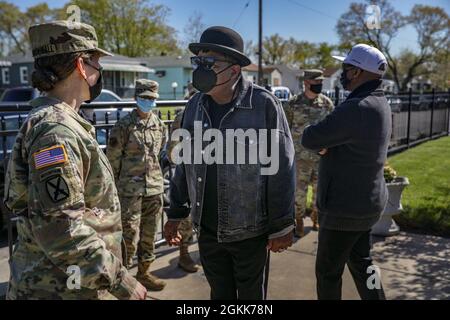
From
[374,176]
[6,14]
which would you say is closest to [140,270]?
Result: [374,176]

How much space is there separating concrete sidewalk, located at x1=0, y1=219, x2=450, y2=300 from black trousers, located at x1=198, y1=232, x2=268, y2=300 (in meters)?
1.12

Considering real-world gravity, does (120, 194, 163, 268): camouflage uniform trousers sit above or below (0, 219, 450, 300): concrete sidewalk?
above

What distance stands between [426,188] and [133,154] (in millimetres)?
5249

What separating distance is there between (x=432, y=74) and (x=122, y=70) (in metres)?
37.7

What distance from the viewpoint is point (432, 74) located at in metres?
53.9

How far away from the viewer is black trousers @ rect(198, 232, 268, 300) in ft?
8.77

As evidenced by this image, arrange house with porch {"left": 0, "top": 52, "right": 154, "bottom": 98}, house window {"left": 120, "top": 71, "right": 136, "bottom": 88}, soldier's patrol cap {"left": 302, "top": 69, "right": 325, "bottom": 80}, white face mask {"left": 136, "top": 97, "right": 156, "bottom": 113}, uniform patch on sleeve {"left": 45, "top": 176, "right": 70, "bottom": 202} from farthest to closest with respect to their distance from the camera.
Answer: house window {"left": 120, "top": 71, "right": 136, "bottom": 88}
house with porch {"left": 0, "top": 52, "right": 154, "bottom": 98}
soldier's patrol cap {"left": 302, "top": 69, "right": 325, "bottom": 80}
white face mask {"left": 136, "top": 97, "right": 156, "bottom": 113}
uniform patch on sleeve {"left": 45, "top": 176, "right": 70, "bottom": 202}

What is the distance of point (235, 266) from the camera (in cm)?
273

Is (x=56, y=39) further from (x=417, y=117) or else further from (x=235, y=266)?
(x=417, y=117)

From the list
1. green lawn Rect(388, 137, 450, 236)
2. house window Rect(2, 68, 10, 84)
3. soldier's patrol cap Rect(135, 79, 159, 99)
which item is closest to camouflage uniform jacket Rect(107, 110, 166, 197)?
soldier's patrol cap Rect(135, 79, 159, 99)

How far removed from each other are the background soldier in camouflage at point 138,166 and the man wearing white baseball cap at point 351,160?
166cm

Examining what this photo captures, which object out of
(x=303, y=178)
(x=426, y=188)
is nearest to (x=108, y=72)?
(x=426, y=188)

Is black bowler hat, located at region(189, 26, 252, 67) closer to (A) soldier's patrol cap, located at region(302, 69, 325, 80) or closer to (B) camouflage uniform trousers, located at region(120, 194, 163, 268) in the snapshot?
(B) camouflage uniform trousers, located at region(120, 194, 163, 268)
